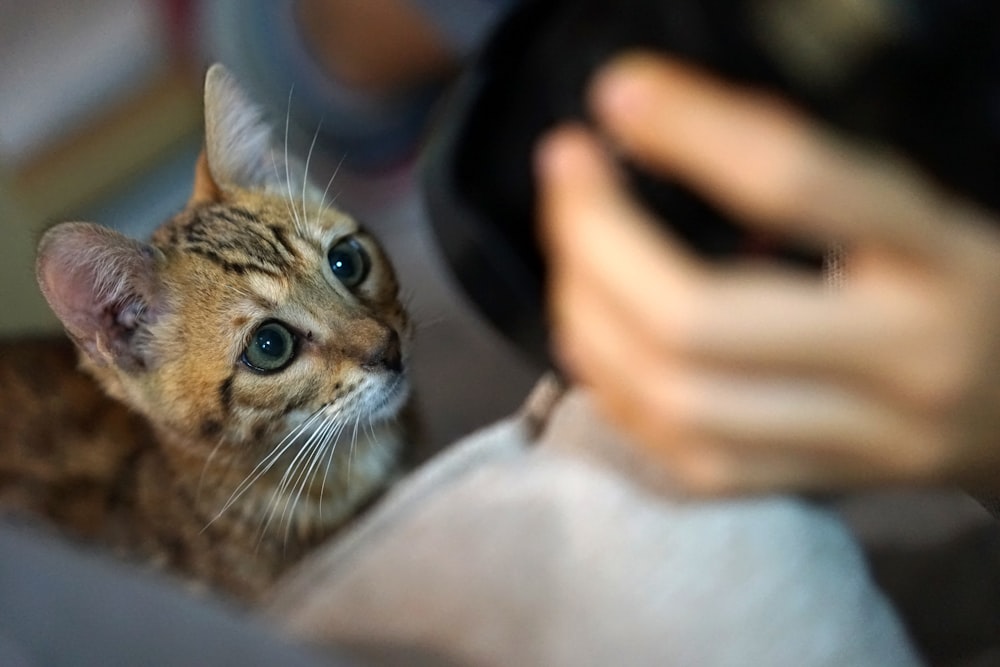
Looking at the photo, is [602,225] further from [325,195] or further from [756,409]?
[325,195]

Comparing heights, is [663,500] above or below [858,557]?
above

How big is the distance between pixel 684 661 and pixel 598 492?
4.6 inches

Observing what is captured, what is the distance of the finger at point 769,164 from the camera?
30 centimetres

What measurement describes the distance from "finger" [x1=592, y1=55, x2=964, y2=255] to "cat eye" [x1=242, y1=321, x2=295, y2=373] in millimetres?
423

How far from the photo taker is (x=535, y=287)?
49cm

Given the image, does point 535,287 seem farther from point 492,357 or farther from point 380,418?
point 492,357

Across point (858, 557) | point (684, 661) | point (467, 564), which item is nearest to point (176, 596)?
point (467, 564)

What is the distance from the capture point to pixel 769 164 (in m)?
0.29

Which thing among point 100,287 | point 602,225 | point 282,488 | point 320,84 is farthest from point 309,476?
point 320,84

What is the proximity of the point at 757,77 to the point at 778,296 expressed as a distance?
0.10 m

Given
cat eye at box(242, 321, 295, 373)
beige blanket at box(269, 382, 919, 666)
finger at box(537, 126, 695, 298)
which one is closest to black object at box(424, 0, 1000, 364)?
finger at box(537, 126, 695, 298)

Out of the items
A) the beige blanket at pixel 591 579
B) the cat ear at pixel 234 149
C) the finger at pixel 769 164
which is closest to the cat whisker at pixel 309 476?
the beige blanket at pixel 591 579

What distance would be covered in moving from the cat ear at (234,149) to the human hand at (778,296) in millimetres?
416

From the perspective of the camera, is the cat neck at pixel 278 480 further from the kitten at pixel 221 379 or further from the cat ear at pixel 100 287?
the cat ear at pixel 100 287
